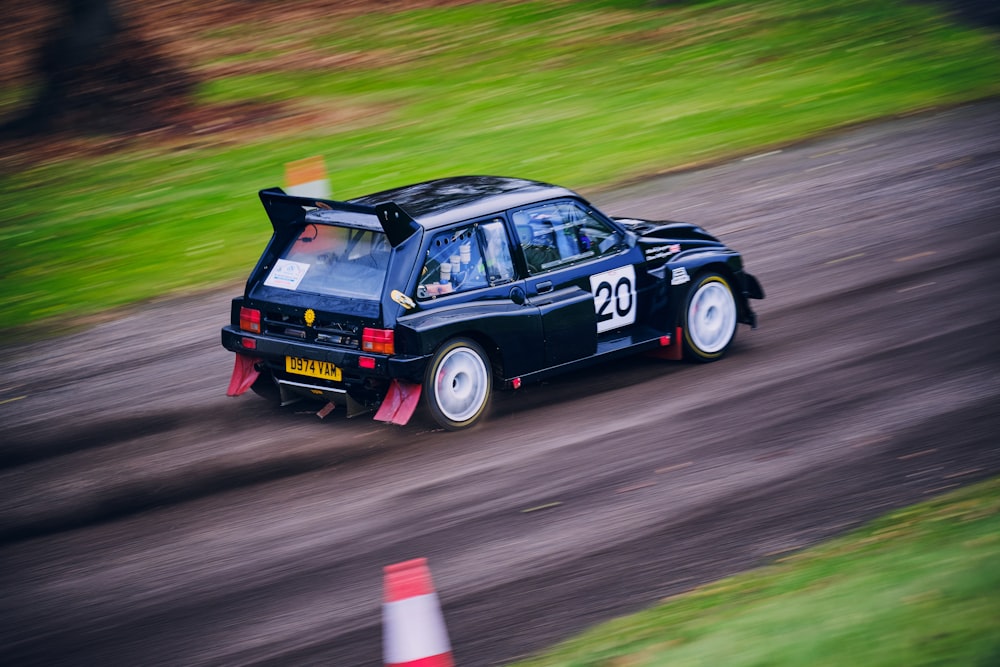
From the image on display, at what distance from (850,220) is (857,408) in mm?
5356

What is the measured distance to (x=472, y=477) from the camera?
750 cm

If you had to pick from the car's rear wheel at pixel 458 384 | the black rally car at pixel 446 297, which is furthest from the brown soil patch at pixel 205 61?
the car's rear wheel at pixel 458 384

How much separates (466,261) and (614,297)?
1320 mm

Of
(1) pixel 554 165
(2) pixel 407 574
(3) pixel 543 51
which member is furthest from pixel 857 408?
(3) pixel 543 51

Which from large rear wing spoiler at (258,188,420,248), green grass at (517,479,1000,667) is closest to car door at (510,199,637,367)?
large rear wing spoiler at (258,188,420,248)

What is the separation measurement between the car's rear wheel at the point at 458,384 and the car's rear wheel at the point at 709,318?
1.90 m

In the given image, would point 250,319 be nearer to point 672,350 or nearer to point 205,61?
point 672,350

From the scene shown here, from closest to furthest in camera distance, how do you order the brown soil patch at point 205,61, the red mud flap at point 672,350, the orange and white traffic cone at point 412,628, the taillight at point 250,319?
the orange and white traffic cone at point 412,628 < the taillight at point 250,319 < the red mud flap at point 672,350 < the brown soil patch at point 205,61

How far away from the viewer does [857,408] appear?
8359 millimetres

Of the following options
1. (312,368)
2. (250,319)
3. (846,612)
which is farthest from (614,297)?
(846,612)

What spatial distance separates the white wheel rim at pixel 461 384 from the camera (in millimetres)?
8123

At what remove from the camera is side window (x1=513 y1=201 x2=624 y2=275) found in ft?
28.4

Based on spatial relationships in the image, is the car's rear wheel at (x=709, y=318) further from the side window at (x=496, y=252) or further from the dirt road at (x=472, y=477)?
the side window at (x=496, y=252)

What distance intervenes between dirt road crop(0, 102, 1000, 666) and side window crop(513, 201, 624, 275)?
1.07m
